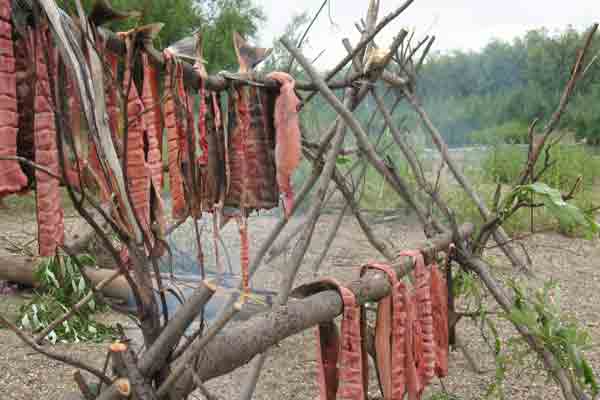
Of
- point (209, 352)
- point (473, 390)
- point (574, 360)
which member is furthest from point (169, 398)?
point (473, 390)

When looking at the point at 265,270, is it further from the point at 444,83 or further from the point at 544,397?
the point at 444,83

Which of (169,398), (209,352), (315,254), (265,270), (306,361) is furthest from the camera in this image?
(315,254)

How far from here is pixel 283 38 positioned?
144 centimetres

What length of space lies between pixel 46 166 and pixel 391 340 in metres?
0.87

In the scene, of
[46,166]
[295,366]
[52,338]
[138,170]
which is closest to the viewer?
[46,166]

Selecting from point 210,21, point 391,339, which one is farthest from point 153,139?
point 210,21

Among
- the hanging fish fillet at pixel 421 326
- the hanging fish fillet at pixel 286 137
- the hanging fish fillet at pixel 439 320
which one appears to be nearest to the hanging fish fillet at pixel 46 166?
the hanging fish fillet at pixel 286 137

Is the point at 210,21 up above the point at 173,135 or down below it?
above

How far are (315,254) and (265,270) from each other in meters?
0.61

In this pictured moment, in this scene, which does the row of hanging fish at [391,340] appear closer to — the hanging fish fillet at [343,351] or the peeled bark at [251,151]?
the hanging fish fillet at [343,351]

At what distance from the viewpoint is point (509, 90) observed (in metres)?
12.9

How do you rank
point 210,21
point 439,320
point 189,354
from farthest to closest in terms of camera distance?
point 210,21, point 439,320, point 189,354

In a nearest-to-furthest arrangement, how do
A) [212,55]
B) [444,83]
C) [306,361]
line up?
[306,361] < [212,55] < [444,83]

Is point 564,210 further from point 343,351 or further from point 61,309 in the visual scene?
point 61,309
